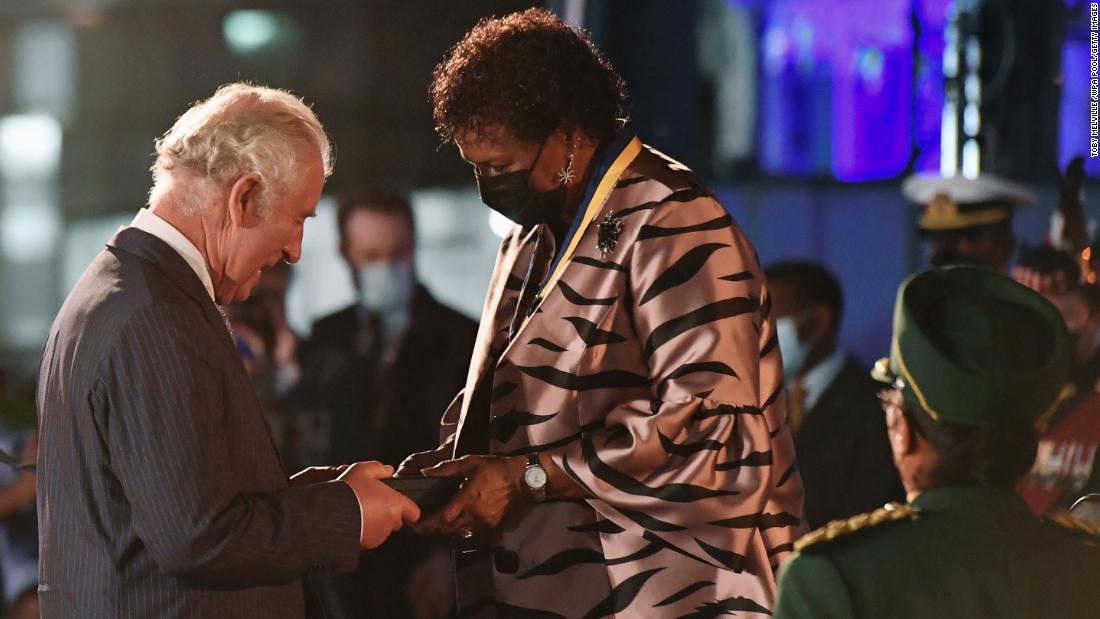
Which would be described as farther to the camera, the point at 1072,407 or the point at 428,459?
the point at 1072,407

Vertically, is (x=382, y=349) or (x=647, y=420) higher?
(x=647, y=420)

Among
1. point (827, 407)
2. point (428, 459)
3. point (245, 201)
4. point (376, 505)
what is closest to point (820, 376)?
point (827, 407)

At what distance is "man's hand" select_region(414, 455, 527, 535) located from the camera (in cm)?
208

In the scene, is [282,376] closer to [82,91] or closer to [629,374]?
[82,91]

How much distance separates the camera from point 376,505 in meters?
1.94

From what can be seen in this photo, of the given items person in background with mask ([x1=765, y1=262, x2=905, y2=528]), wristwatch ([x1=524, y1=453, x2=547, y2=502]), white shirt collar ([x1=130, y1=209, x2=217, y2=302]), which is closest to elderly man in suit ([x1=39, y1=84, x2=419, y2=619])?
white shirt collar ([x1=130, y1=209, x2=217, y2=302])

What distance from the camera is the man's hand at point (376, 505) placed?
1919mm

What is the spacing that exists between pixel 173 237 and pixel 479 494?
1.98 ft

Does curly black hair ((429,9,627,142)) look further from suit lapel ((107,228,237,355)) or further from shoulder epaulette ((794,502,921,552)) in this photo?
shoulder epaulette ((794,502,921,552))

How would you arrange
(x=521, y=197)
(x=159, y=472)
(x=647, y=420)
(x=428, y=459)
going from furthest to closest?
(x=428, y=459) → (x=521, y=197) → (x=647, y=420) → (x=159, y=472)

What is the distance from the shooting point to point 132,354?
1.73 m

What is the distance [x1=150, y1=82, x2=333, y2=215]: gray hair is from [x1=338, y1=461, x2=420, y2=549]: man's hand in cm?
41

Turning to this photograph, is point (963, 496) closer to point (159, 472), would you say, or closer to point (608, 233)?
point (608, 233)

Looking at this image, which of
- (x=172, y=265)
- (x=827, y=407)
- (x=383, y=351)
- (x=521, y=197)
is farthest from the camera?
(x=383, y=351)
